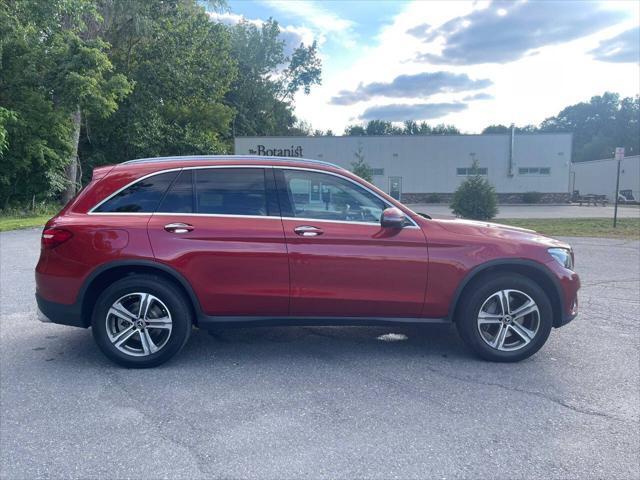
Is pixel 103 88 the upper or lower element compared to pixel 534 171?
upper

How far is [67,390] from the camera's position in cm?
415

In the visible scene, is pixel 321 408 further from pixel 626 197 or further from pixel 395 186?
pixel 626 197

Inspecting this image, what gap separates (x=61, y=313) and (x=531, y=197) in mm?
39022

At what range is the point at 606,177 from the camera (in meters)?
52.8

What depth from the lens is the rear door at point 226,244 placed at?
4.49m

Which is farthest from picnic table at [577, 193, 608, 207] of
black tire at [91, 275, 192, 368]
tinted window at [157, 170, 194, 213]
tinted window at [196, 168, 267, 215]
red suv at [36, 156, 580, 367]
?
black tire at [91, 275, 192, 368]

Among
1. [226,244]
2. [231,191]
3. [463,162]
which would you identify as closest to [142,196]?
[231,191]

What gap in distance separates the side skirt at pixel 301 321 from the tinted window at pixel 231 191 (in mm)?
924

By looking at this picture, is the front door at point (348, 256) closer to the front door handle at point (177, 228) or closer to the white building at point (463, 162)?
the front door handle at point (177, 228)

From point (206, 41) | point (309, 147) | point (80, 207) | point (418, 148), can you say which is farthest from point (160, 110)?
point (80, 207)

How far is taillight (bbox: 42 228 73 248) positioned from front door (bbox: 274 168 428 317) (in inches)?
72.5

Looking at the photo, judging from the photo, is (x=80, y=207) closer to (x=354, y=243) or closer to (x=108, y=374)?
(x=108, y=374)

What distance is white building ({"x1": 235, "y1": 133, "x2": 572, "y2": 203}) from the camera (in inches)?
1528

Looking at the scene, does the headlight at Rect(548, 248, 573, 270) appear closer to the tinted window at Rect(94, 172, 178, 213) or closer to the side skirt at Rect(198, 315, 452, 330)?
the side skirt at Rect(198, 315, 452, 330)
